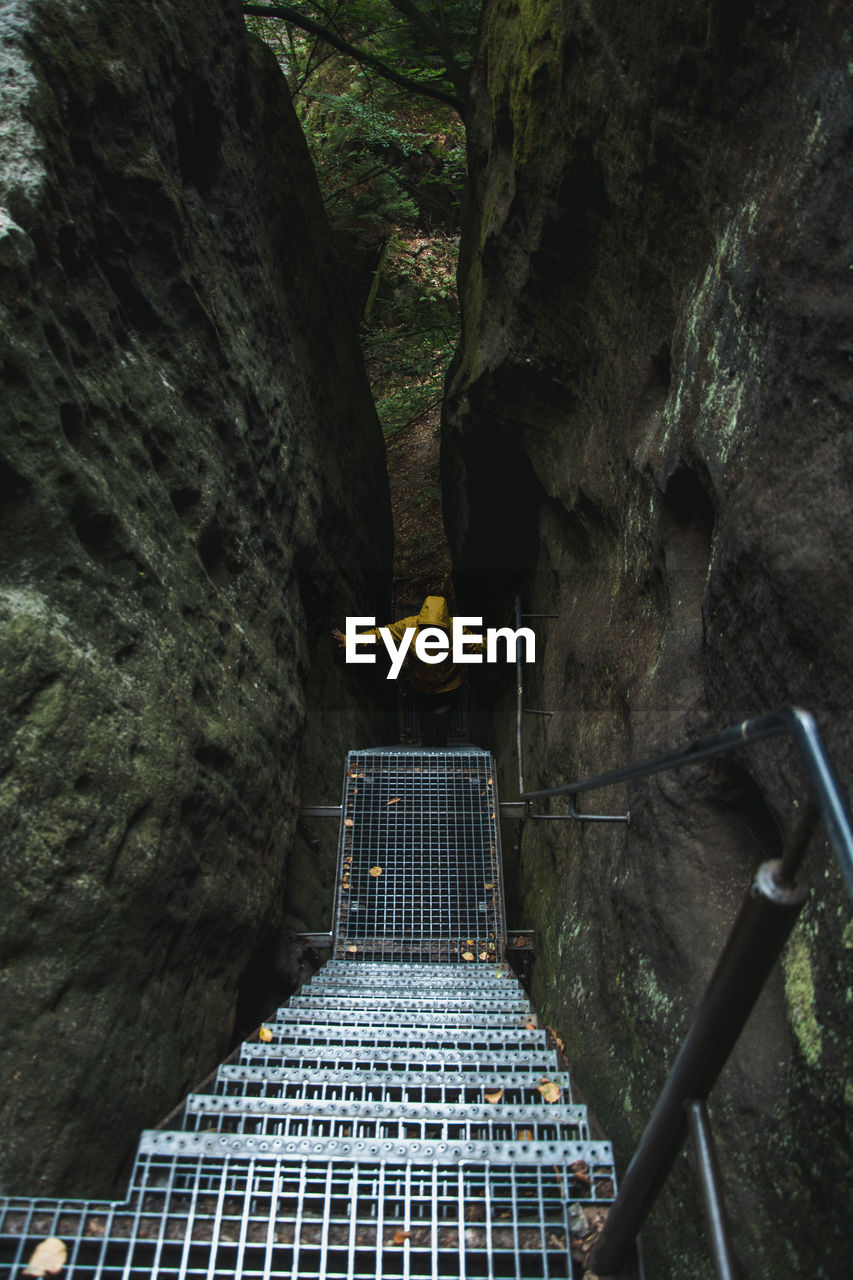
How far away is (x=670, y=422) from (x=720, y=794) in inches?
78.3

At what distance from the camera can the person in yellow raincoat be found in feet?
25.5

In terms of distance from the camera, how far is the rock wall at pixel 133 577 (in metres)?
2.76

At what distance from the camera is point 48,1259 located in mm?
1861

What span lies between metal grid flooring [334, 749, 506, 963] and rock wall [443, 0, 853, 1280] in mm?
614

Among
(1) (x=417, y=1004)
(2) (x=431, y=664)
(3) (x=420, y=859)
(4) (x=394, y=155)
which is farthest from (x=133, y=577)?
(4) (x=394, y=155)

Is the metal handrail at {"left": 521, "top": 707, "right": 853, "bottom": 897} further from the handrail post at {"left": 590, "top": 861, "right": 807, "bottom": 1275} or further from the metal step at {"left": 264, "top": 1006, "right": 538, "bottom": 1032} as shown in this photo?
the metal step at {"left": 264, "top": 1006, "right": 538, "bottom": 1032}

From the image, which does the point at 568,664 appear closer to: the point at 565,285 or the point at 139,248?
the point at 565,285

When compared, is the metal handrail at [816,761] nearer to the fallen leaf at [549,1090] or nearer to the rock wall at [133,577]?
the fallen leaf at [549,1090]

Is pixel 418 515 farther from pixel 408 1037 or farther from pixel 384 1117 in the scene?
pixel 384 1117

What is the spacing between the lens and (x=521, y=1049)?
335 cm

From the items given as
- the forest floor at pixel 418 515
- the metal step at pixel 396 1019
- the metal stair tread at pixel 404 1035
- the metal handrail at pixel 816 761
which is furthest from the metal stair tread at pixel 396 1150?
the forest floor at pixel 418 515

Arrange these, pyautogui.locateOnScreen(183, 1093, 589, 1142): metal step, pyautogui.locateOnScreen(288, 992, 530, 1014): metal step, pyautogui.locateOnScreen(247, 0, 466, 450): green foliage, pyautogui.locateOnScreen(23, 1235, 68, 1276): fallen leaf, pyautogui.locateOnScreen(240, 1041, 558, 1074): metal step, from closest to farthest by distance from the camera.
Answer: pyautogui.locateOnScreen(23, 1235, 68, 1276): fallen leaf
pyautogui.locateOnScreen(183, 1093, 589, 1142): metal step
pyautogui.locateOnScreen(240, 1041, 558, 1074): metal step
pyautogui.locateOnScreen(288, 992, 530, 1014): metal step
pyautogui.locateOnScreen(247, 0, 466, 450): green foliage

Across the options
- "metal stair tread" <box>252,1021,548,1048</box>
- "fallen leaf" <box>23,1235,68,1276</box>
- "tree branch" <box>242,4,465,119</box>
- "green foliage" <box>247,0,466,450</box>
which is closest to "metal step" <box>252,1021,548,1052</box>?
"metal stair tread" <box>252,1021,548,1048</box>

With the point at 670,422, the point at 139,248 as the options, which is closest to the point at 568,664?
the point at 670,422
